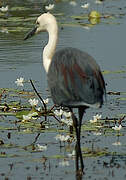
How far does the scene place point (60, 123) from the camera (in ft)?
29.7

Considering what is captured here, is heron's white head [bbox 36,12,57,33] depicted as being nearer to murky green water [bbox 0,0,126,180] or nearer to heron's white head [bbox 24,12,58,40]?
heron's white head [bbox 24,12,58,40]

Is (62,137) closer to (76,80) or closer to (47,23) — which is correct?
(76,80)

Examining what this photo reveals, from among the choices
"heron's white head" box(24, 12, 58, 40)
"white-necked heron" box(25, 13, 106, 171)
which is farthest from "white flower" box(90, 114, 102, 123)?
"heron's white head" box(24, 12, 58, 40)

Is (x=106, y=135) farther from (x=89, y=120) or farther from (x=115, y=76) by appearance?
(x=115, y=76)

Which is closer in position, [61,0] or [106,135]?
[106,135]

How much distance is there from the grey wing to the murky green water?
69cm

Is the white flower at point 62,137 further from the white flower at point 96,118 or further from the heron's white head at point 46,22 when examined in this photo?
the heron's white head at point 46,22

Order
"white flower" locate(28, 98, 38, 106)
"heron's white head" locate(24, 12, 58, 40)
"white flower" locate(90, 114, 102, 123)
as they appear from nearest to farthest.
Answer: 1. "heron's white head" locate(24, 12, 58, 40)
2. "white flower" locate(90, 114, 102, 123)
3. "white flower" locate(28, 98, 38, 106)

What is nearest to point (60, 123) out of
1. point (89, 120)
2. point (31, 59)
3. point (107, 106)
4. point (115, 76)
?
point (89, 120)

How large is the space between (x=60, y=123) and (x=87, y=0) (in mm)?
11806

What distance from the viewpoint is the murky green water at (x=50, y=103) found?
7660 millimetres

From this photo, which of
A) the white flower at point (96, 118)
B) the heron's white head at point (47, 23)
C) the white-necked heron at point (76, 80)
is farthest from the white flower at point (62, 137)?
the heron's white head at point (47, 23)

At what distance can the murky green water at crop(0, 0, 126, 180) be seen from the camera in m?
7.66

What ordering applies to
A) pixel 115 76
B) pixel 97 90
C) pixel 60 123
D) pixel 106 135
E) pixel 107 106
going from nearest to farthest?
pixel 97 90, pixel 106 135, pixel 60 123, pixel 107 106, pixel 115 76
